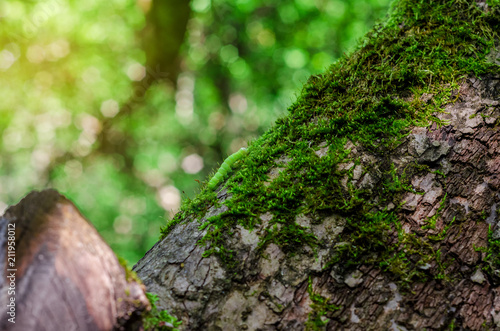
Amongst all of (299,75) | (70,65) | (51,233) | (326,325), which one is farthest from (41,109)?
(326,325)

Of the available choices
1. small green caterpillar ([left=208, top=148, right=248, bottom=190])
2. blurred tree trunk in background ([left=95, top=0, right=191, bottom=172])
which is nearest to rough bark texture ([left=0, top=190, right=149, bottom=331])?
small green caterpillar ([left=208, top=148, right=248, bottom=190])

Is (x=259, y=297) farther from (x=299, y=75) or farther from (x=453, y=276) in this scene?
(x=299, y=75)

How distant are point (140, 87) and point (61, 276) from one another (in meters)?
8.43

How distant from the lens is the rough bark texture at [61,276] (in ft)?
3.84

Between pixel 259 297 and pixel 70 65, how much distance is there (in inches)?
→ 355

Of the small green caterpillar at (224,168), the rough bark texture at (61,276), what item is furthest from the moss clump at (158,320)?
the small green caterpillar at (224,168)

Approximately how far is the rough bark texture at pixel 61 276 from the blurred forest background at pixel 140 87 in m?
6.25

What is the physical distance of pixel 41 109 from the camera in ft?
28.4

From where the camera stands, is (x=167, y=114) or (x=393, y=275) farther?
(x=167, y=114)

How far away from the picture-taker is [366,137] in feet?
5.90

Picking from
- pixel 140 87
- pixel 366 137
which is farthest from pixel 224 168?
pixel 140 87

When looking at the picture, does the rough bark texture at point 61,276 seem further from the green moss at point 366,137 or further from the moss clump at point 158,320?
the green moss at point 366,137

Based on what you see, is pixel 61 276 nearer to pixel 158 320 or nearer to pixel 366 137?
pixel 158 320

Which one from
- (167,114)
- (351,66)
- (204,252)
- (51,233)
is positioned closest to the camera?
(51,233)
